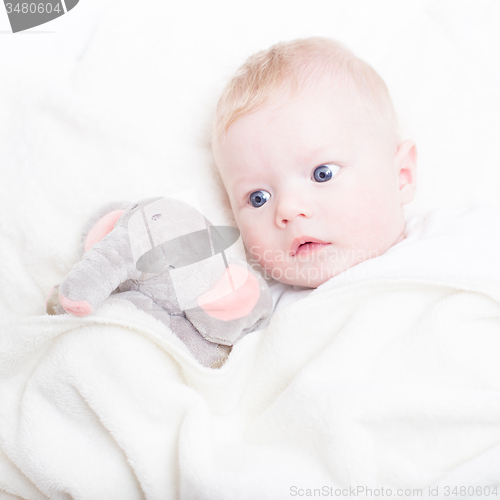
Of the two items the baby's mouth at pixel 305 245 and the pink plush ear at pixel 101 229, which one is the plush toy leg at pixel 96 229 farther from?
the baby's mouth at pixel 305 245

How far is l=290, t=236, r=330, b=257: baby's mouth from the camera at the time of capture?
1012 millimetres

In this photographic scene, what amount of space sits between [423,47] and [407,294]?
0.87 meters

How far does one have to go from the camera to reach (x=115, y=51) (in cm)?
129

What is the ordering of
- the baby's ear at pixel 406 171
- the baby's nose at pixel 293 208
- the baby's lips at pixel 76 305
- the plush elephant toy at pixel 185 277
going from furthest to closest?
the baby's ear at pixel 406 171 → the baby's nose at pixel 293 208 → the plush elephant toy at pixel 185 277 → the baby's lips at pixel 76 305

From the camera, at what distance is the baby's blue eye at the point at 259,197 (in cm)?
107

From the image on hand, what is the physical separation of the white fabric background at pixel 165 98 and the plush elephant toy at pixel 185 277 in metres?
0.30

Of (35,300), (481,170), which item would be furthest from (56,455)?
(481,170)

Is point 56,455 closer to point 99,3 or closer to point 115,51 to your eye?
point 115,51

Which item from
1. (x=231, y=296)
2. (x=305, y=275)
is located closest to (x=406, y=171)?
(x=305, y=275)

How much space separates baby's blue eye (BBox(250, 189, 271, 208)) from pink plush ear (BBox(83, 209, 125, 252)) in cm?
31

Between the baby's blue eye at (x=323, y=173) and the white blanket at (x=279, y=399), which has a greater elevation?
the baby's blue eye at (x=323, y=173)

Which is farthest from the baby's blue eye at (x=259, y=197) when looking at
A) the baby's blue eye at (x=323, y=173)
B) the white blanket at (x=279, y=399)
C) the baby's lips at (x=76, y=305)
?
the baby's lips at (x=76, y=305)

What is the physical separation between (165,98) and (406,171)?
69 cm

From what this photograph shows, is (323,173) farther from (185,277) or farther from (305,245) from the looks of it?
(185,277)
